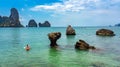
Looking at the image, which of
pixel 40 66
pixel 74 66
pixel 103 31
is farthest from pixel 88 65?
pixel 103 31

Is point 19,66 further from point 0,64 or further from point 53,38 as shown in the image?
point 53,38

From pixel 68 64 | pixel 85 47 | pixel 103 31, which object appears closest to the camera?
pixel 68 64

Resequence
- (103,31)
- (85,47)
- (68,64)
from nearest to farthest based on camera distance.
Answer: (68,64) → (85,47) → (103,31)

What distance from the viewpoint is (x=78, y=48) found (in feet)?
135

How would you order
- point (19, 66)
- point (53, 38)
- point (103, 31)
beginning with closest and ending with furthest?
point (19, 66) → point (53, 38) → point (103, 31)

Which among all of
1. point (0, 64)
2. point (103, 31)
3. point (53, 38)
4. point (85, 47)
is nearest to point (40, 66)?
point (0, 64)

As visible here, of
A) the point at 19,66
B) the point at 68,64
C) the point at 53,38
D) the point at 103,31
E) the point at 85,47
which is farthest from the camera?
the point at 103,31

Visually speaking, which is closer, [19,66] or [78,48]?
[19,66]

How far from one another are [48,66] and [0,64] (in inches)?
225

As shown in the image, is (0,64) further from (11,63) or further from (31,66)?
(31,66)

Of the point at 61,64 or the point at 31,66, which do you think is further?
the point at 61,64

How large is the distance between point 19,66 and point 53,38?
21.3 metres

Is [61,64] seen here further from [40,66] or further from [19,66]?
[19,66]

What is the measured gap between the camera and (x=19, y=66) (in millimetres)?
24469
